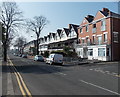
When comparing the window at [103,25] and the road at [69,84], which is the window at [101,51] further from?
the road at [69,84]

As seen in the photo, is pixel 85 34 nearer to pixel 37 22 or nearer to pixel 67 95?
pixel 37 22

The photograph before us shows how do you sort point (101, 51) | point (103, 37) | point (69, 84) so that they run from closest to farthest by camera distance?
point (69, 84)
point (101, 51)
point (103, 37)

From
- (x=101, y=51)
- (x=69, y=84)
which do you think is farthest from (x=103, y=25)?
(x=69, y=84)

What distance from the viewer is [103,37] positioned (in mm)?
35844

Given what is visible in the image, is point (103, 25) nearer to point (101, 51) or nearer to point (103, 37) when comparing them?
point (103, 37)

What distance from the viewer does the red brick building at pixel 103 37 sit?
110 feet

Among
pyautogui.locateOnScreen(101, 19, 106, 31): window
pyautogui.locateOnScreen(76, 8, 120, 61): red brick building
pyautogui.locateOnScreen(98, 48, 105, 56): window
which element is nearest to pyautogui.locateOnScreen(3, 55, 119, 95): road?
pyautogui.locateOnScreen(98, 48, 105, 56): window

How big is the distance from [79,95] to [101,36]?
30.6 m

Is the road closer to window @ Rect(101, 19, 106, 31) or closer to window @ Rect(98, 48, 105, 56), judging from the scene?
window @ Rect(98, 48, 105, 56)

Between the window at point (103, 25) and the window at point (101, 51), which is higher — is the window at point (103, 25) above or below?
above

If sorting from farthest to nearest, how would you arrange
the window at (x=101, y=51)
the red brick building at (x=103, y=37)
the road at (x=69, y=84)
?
the window at (x=101, y=51) → the red brick building at (x=103, y=37) → the road at (x=69, y=84)

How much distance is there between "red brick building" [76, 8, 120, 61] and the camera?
33656 millimetres

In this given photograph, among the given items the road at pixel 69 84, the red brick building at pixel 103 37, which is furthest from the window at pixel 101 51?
the road at pixel 69 84

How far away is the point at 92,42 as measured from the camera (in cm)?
3969
